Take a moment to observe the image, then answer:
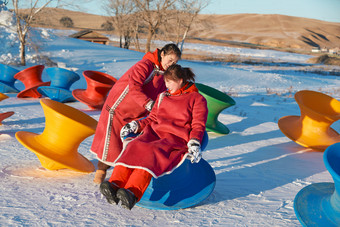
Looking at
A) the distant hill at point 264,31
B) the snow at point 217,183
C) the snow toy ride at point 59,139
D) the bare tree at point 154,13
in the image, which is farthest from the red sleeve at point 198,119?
the distant hill at point 264,31

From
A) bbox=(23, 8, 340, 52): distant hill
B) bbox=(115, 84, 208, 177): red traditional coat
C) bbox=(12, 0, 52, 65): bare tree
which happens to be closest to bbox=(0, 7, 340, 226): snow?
bbox=(115, 84, 208, 177): red traditional coat

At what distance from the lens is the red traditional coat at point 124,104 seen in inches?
133

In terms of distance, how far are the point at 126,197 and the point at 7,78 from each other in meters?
7.70

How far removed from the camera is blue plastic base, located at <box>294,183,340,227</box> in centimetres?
255

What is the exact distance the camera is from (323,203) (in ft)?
8.94

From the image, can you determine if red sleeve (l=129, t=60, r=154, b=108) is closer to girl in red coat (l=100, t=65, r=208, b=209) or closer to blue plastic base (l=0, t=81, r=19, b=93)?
girl in red coat (l=100, t=65, r=208, b=209)

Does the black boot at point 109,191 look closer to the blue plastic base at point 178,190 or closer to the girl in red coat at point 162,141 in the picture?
the girl in red coat at point 162,141

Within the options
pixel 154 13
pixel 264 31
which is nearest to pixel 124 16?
pixel 154 13

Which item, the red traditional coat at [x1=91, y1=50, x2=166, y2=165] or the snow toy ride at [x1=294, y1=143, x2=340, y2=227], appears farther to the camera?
the red traditional coat at [x1=91, y1=50, x2=166, y2=165]

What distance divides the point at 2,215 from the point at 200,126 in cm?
168

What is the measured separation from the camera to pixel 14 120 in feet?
20.6

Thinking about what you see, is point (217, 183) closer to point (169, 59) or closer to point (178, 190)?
point (178, 190)

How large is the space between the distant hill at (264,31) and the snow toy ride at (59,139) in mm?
53339

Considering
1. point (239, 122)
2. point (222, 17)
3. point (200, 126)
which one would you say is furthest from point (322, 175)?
point (222, 17)
